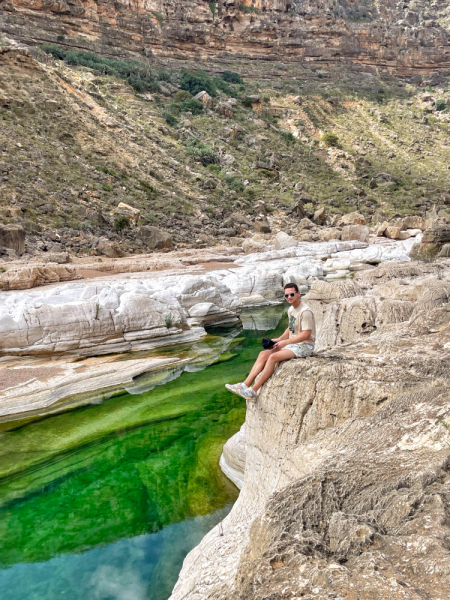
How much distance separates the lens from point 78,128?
2909 centimetres

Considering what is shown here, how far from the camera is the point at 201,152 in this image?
119 feet

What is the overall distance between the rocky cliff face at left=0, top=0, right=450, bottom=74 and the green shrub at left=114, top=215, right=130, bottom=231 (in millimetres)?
31951

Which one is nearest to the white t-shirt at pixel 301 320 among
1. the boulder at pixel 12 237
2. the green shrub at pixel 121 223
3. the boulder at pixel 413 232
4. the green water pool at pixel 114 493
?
the green water pool at pixel 114 493

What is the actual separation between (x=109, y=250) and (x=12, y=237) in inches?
162

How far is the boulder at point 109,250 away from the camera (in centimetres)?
2005

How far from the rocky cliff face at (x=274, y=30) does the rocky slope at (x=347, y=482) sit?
50743 millimetres

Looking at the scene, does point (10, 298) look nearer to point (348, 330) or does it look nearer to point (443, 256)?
point (348, 330)

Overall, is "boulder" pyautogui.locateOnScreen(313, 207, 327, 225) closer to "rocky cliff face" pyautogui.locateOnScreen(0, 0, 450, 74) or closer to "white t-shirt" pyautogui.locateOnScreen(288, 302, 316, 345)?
"white t-shirt" pyautogui.locateOnScreen(288, 302, 316, 345)

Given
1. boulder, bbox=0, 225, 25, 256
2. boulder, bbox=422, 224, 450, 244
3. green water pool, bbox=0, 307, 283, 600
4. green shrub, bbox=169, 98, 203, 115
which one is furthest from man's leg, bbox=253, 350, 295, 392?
green shrub, bbox=169, 98, 203, 115

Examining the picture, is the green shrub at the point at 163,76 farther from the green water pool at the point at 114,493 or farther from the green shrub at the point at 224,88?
the green water pool at the point at 114,493

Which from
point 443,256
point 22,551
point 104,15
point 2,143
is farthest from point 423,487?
point 104,15

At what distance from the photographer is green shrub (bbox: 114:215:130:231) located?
22.7 meters

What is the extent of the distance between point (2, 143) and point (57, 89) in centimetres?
910

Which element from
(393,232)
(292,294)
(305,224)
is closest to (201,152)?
(305,224)
